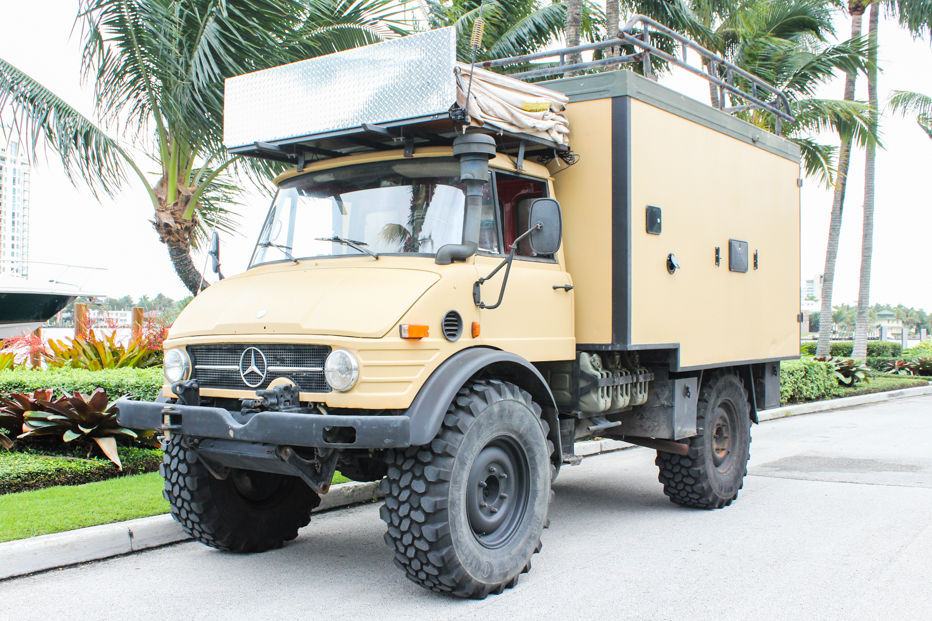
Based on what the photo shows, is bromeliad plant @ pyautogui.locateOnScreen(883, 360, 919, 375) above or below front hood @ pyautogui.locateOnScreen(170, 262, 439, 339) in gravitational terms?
below

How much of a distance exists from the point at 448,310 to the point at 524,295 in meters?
0.86

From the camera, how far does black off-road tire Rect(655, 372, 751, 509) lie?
748cm

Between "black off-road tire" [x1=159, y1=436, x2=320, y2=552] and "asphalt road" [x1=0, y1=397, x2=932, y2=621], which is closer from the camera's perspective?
"asphalt road" [x1=0, y1=397, x2=932, y2=621]

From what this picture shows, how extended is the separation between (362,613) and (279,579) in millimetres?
918

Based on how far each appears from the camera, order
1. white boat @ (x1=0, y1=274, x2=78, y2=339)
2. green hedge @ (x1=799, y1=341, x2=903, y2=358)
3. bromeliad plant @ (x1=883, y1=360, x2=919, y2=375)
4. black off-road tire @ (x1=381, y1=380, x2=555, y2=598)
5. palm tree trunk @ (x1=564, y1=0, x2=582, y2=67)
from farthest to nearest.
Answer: green hedge @ (x1=799, y1=341, x2=903, y2=358) < bromeliad plant @ (x1=883, y1=360, x2=919, y2=375) < white boat @ (x1=0, y1=274, x2=78, y2=339) < palm tree trunk @ (x1=564, y1=0, x2=582, y2=67) < black off-road tire @ (x1=381, y1=380, x2=555, y2=598)

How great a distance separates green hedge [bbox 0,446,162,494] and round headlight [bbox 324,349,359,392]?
3993mm

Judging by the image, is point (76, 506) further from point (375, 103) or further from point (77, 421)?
point (375, 103)

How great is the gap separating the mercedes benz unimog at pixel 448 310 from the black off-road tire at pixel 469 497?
14mm

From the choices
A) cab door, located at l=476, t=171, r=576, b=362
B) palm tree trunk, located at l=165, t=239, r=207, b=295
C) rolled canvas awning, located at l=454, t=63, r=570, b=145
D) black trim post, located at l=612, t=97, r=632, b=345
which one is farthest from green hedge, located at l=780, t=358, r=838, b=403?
rolled canvas awning, located at l=454, t=63, r=570, b=145

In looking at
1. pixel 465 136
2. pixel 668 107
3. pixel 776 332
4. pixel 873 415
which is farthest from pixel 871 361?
pixel 465 136

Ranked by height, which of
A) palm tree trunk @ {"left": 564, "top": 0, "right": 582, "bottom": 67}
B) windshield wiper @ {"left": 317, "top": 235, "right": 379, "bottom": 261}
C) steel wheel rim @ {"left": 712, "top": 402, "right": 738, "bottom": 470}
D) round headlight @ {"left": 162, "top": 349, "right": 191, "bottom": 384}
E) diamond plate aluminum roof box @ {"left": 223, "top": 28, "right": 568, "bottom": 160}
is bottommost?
steel wheel rim @ {"left": 712, "top": 402, "right": 738, "bottom": 470}

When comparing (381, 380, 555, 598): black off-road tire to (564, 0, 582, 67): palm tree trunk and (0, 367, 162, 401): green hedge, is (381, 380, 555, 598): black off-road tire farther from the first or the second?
(564, 0, 582, 67): palm tree trunk

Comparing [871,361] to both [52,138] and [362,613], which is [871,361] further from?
[362,613]

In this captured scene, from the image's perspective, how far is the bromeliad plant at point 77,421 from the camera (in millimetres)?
7973
